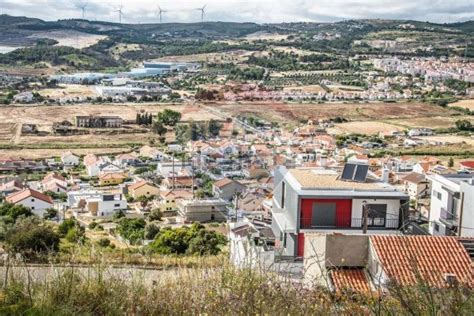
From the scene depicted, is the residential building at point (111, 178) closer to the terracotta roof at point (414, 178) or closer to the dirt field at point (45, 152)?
the dirt field at point (45, 152)

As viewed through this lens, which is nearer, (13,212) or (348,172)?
(348,172)

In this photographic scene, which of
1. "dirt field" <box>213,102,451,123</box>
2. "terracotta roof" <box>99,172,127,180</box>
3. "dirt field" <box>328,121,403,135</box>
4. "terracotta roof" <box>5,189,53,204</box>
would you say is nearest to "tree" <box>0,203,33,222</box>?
"terracotta roof" <box>5,189,53,204</box>

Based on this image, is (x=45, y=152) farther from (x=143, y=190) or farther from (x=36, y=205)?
(x=36, y=205)

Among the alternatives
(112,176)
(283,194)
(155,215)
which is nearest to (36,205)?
(155,215)

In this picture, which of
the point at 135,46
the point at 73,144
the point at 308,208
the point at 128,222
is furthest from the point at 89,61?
the point at 308,208

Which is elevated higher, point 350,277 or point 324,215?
point 350,277

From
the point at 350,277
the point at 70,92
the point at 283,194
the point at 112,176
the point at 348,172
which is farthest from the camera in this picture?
the point at 70,92

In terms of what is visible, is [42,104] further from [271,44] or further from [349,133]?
[271,44]
